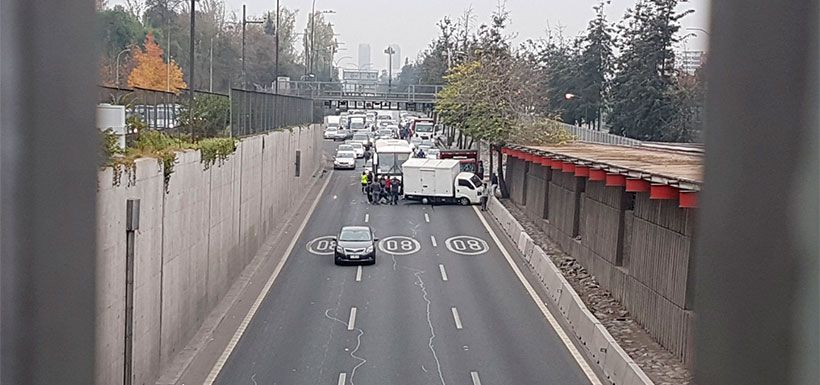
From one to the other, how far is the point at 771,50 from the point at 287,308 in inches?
718

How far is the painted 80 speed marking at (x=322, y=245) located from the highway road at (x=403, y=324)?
30mm

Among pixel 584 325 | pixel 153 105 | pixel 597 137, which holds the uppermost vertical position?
pixel 153 105

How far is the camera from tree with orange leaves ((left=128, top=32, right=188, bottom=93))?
23844 millimetres

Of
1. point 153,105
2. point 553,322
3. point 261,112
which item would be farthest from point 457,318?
point 261,112

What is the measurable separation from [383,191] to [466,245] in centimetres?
1055

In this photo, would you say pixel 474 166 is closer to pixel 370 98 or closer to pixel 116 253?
pixel 370 98

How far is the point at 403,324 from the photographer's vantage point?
18.0 m

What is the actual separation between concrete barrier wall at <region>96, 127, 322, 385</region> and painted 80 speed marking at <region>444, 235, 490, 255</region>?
17.2 ft

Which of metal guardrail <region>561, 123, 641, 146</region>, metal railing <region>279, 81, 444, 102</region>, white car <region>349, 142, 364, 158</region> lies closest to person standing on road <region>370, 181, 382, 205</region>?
metal guardrail <region>561, 123, 641, 146</region>

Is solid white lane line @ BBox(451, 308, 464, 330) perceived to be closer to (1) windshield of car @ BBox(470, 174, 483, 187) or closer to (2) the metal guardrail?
(2) the metal guardrail

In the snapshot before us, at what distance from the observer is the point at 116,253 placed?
9914 millimetres

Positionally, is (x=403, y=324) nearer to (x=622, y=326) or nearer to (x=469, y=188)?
(x=622, y=326)

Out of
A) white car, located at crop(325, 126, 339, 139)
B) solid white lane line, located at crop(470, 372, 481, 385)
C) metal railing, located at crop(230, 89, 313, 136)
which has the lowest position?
solid white lane line, located at crop(470, 372, 481, 385)

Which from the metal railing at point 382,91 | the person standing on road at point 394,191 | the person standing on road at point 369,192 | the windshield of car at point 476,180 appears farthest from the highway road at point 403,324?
the metal railing at point 382,91
